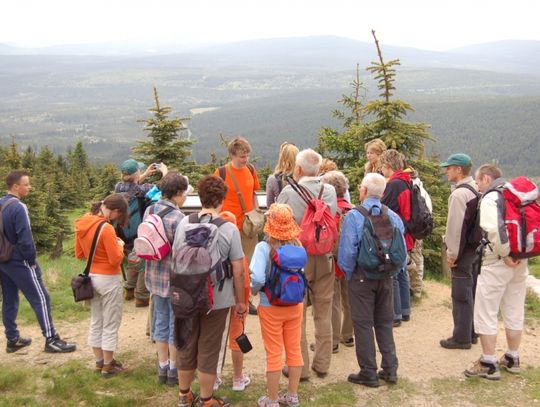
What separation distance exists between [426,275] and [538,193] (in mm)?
4174

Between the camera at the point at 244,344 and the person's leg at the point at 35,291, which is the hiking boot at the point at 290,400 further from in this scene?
the person's leg at the point at 35,291

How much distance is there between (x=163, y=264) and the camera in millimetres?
4711

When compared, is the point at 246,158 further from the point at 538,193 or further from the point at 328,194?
the point at 538,193

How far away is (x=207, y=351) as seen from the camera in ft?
14.0

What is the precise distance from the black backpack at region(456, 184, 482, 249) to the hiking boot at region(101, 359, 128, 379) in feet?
12.1

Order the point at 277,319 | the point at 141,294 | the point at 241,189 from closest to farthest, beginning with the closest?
the point at 277,319, the point at 241,189, the point at 141,294

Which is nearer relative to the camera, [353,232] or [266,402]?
[266,402]

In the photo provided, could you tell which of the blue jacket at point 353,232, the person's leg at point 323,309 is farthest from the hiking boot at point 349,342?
the blue jacket at point 353,232

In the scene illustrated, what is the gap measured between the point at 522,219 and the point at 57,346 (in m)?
4.80

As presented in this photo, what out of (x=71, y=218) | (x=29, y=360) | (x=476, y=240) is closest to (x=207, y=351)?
(x=29, y=360)

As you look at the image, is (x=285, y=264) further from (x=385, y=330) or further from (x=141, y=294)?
(x=141, y=294)

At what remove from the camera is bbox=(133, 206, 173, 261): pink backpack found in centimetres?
455

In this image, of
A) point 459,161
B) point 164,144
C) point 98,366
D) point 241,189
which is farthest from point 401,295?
point 164,144

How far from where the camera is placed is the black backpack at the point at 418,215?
573 cm
